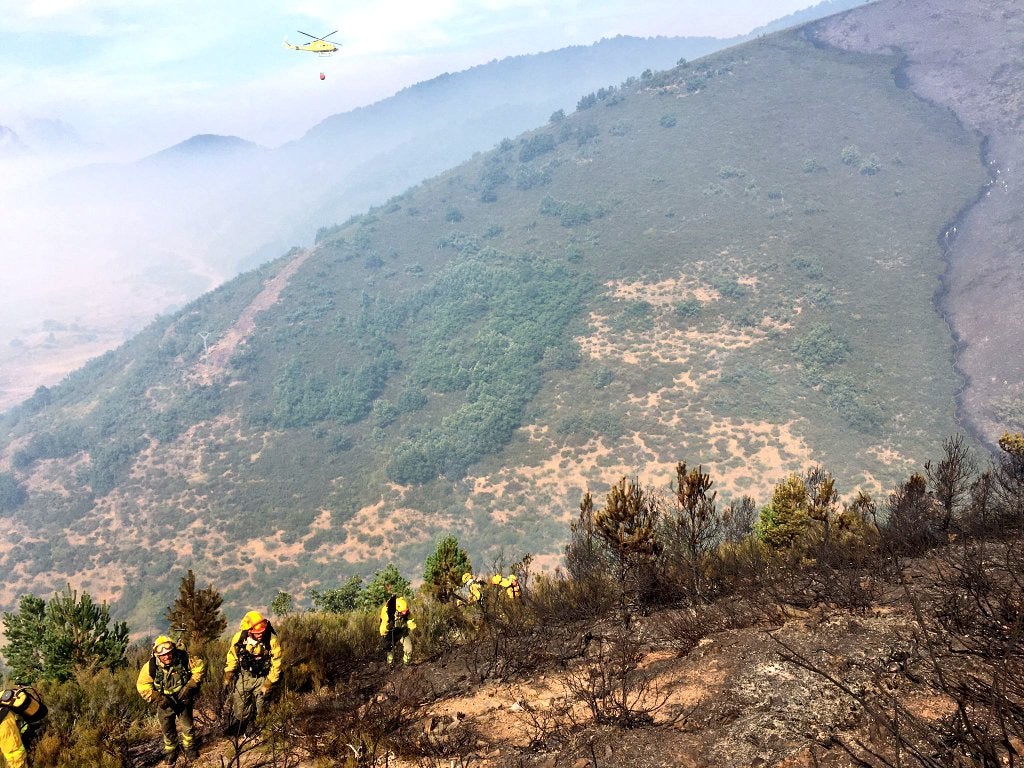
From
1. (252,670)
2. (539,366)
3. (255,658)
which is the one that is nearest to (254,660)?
(255,658)

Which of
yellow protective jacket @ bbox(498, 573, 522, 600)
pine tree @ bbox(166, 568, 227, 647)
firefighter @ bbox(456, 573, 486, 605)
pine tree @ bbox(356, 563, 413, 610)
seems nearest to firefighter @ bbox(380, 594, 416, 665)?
firefighter @ bbox(456, 573, 486, 605)

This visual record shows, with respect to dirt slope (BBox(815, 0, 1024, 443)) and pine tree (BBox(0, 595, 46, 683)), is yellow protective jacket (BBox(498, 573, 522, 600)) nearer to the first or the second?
pine tree (BBox(0, 595, 46, 683))

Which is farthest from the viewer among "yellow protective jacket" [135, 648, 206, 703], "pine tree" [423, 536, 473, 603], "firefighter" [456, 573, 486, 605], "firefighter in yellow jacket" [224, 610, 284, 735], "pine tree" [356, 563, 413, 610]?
"pine tree" [356, 563, 413, 610]

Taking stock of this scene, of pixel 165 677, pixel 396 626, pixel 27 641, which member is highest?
pixel 165 677

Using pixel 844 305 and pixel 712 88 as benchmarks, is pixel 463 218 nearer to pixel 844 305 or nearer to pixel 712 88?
pixel 712 88

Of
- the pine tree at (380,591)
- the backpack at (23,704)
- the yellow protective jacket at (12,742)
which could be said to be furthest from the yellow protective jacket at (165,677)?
the pine tree at (380,591)

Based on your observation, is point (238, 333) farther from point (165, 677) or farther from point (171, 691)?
point (171, 691)

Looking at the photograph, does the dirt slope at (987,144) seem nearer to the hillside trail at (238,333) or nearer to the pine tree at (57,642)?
the pine tree at (57,642)
